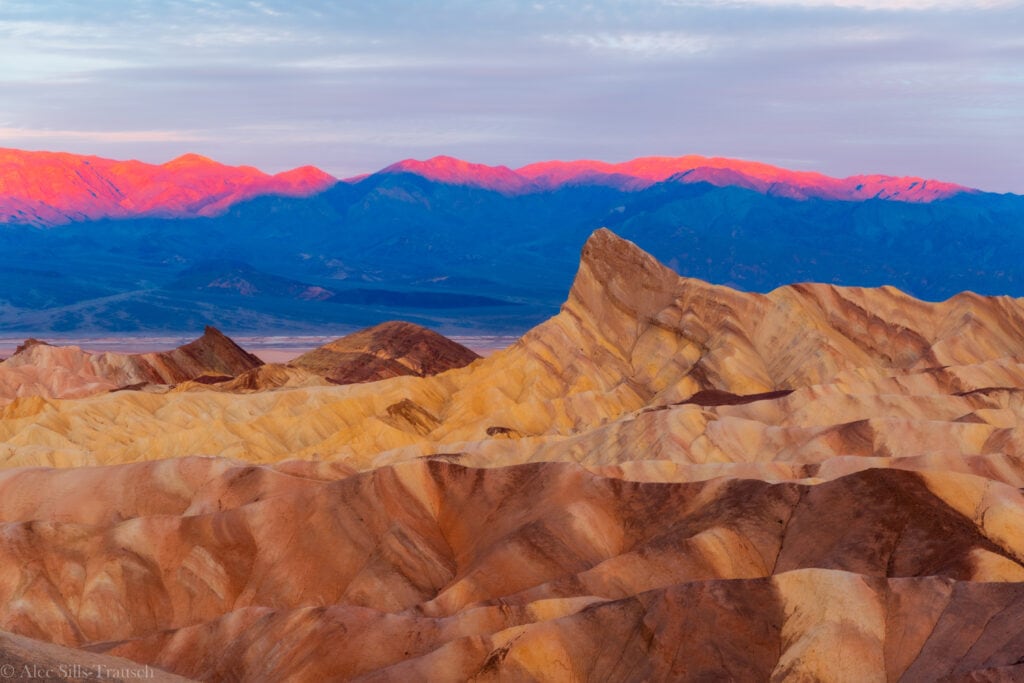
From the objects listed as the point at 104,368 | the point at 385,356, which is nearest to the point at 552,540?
the point at 385,356

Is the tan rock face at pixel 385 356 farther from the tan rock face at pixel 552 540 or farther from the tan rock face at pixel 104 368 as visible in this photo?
the tan rock face at pixel 552 540

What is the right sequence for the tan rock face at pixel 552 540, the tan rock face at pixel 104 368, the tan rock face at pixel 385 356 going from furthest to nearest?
the tan rock face at pixel 385 356, the tan rock face at pixel 104 368, the tan rock face at pixel 552 540

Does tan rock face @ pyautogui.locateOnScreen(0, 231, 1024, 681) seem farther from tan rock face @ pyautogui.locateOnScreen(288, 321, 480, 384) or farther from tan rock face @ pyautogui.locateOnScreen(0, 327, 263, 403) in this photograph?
tan rock face @ pyautogui.locateOnScreen(288, 321, 480, 384)

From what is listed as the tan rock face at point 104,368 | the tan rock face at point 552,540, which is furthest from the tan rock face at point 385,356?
the tan rock face at point 552,540

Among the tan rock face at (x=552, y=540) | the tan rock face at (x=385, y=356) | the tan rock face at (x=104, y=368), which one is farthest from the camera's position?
the tan rock face at (x=385, y=356)

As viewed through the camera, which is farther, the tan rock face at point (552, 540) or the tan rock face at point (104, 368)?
the tan rock face at point (104, 368)

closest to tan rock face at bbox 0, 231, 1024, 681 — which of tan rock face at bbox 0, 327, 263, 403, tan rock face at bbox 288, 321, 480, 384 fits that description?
tan rock face at bbox 0, 327, 263, 403

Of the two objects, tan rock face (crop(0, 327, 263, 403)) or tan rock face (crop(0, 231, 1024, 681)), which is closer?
tan rock face (crop(0, 231, 1024, 681))

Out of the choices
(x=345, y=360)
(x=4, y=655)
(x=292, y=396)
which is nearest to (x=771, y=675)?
(x=4, y=655)

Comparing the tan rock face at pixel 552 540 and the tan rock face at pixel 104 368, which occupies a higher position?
the tan rock face at pixel 552 540
